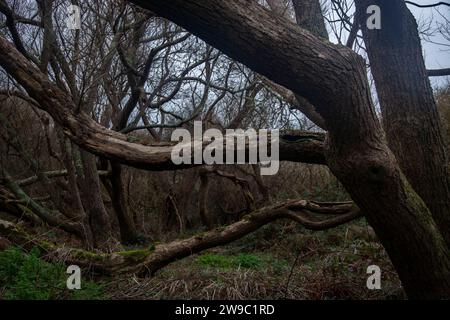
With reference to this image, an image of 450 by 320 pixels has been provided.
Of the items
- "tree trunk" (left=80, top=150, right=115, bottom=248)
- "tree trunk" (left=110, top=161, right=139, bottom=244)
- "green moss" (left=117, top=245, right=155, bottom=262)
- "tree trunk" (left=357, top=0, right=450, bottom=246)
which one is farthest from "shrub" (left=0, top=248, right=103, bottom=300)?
"tree trunk" (left=110, top=161, right=139, bottom=244)

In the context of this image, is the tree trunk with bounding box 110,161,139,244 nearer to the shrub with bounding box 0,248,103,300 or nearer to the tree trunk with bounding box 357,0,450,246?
the shrub with bounding box 0,248,103,300

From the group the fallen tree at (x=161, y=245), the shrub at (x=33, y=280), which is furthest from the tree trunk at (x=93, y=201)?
the shrub at (x=33, y=280)

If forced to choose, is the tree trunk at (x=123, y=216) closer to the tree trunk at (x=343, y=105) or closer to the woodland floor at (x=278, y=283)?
the woodland floor at (x=278, y=283)

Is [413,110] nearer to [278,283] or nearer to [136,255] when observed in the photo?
[278,283]

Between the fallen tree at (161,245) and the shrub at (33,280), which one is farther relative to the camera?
the fallen tree at (161,245)

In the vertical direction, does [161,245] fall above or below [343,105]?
below

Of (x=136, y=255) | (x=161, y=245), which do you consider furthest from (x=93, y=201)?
(x=136, y=255)

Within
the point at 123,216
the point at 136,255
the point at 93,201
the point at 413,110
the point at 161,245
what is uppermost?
the point at 413,110

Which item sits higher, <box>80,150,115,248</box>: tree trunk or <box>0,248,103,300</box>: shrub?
<box>80,150,115,248</box>: tree trunk

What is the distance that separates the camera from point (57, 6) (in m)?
6.88

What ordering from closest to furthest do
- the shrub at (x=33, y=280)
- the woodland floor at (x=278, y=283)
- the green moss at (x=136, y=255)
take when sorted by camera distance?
the shrub at (x=33, y=280) < the woodland floor at (x=278, y=283) < the green moss at (x=136, y=255)

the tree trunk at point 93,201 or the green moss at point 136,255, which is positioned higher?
the tree trunk at point 93,201

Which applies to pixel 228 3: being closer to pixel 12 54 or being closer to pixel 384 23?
pixel 384 23
